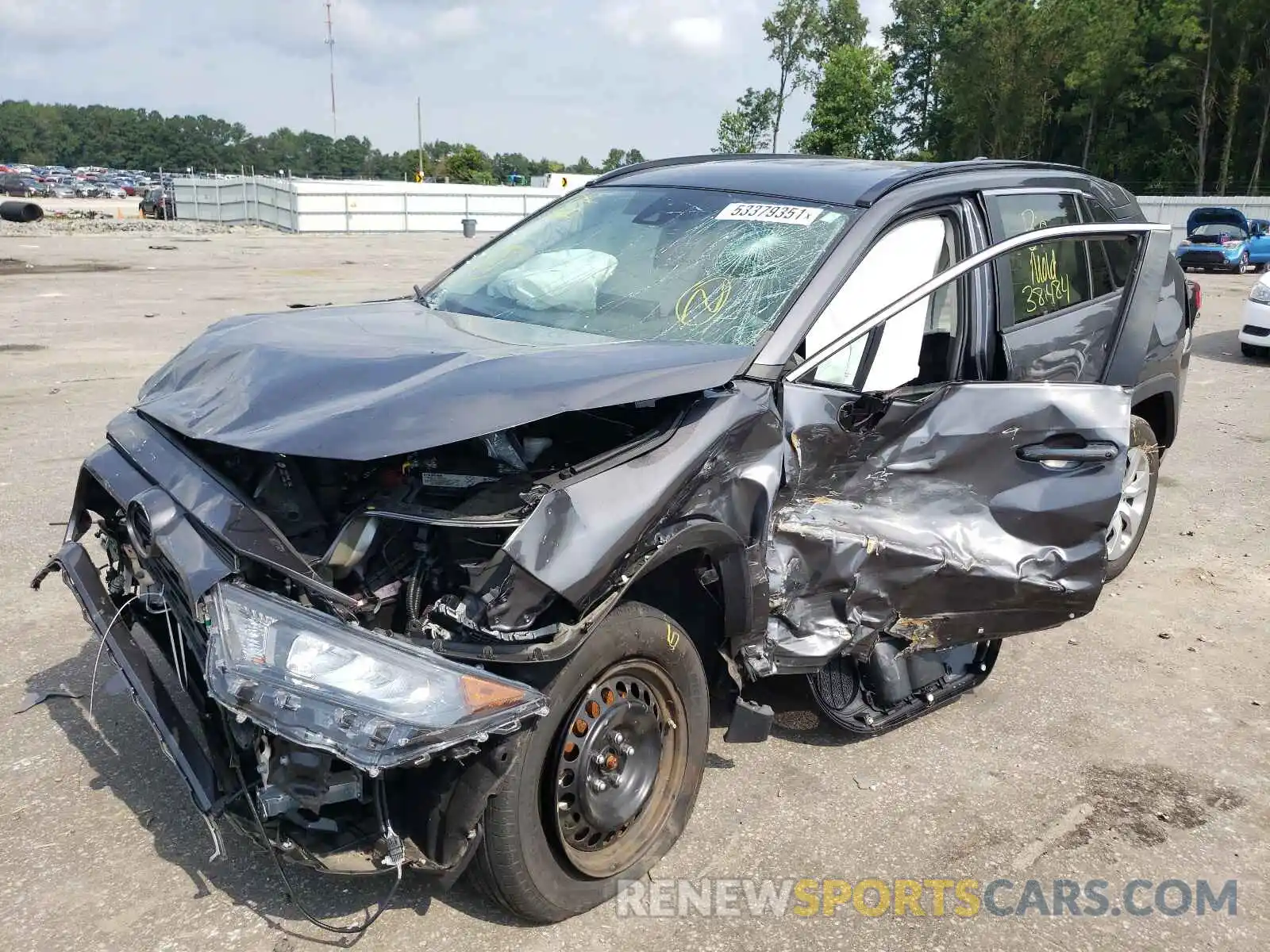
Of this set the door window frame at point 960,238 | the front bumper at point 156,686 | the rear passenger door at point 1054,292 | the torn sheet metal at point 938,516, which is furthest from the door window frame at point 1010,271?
the front bumper at point 156,686

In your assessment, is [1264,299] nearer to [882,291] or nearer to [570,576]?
[882,291]

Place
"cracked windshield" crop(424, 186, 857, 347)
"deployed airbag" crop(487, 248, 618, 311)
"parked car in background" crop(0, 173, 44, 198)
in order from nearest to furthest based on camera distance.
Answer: "cracked windshield" crop(424, 186, 857, 347) → "deployed airbag" crop(487, 248, 618, 311) → "parked car in background" crop(0, 173, 44, 198)

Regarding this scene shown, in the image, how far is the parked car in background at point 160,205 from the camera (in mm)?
40969

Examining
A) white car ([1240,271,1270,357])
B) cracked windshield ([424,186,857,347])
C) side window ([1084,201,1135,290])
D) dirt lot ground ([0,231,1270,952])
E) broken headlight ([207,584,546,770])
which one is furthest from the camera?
white car ([1240,271,1270,357])

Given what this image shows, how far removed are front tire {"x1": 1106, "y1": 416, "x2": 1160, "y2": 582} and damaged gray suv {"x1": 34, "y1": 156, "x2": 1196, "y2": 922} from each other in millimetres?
836

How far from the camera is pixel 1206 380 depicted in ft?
35.3

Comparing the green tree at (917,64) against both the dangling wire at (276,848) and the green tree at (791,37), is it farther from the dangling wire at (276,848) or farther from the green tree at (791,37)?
the dangling wire at (276,848)

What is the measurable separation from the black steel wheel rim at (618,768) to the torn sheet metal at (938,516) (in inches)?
19.6

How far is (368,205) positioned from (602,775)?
36.7 m

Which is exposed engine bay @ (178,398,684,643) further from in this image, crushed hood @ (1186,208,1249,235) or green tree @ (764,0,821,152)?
green tree @ (764,0,821,152)

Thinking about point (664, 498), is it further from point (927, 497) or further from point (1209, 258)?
point (1209, 258)

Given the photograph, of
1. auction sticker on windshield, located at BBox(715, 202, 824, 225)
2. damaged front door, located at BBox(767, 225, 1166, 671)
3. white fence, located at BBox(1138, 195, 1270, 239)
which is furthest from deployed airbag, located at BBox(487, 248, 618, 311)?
white fence, located at BBox(1138, 195, 1270, 239)

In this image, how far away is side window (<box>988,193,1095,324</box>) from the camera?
393 cm

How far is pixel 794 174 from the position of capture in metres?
3.88
